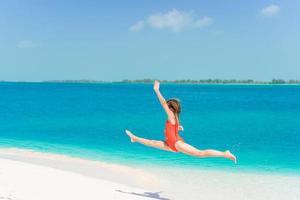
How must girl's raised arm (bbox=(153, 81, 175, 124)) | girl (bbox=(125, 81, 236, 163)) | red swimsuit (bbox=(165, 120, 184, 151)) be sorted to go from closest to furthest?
girl's raised arm (bbox=(153, 81, 175, 124)) → girl (bbox=(125, 81, 236, 163)) → red swimsuit (bbox=(165, 120, 184, 151))

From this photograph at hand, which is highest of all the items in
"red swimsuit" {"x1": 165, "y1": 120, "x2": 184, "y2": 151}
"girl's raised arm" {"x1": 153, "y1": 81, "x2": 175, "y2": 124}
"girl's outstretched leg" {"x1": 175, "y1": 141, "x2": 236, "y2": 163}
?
"girl's raised arm" {"x1": 153, "y1": 81, "x2": 175, "y2": 124}

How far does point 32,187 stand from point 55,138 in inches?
536

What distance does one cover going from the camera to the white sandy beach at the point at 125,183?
8.41 metres

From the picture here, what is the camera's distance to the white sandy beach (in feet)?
27.6

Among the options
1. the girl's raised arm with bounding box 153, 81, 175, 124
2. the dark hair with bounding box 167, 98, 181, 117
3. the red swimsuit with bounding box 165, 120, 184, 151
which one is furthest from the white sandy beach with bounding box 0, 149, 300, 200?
the dark hair with bounding box 167, 98, 181, 117

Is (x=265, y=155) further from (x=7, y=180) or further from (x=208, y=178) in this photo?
(x=7, y=180)

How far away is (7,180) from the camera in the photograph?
8656 mm

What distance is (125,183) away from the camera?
1105 centimetres

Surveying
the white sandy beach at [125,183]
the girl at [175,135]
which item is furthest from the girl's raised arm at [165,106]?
the white sandy beach at [125,183]

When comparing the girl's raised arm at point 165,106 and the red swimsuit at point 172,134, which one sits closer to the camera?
the girl's raised arm at point 165,106

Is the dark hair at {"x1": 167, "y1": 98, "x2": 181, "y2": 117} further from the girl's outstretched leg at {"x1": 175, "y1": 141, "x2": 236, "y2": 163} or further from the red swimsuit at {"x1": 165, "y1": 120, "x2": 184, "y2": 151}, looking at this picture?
the girl's outstretched leg at {"x1": 175, "y1": 141, "x2": 236, "y2": 163}

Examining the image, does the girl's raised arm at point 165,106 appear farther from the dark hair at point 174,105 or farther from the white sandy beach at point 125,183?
the white sandy beach at point 125,183

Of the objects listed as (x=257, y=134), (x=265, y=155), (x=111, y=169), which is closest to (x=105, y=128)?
(x=257, y=134)

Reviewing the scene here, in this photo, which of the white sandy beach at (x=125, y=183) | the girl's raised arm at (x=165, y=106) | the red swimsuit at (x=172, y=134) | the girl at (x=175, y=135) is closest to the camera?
the girl's raised arm at (x=165, y=106)
